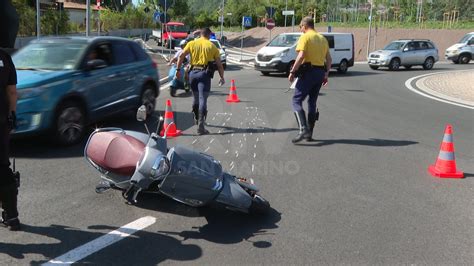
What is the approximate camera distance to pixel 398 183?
5.91 metres

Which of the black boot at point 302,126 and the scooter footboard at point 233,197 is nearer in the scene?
the scooter footboard at point 233,197

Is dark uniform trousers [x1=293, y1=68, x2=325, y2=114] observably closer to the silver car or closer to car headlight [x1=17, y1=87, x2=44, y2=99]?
car headlight [x1=17, y1=87, x2=44, y2=99]

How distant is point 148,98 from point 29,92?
132 inches

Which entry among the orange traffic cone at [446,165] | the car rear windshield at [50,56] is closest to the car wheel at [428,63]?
the orange traffic cone at [446,165]

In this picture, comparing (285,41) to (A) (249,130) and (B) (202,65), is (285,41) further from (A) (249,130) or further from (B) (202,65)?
(B) (202,65)

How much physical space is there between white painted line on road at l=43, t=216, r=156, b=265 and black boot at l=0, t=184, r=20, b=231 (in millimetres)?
680

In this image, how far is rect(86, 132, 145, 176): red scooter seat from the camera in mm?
4406

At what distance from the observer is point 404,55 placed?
2727cm

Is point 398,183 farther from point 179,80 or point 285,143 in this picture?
point 179,80

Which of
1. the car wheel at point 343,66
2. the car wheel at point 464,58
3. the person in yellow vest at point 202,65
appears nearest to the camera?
the person in yellow vest at point 202,65

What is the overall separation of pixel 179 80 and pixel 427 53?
19.7m

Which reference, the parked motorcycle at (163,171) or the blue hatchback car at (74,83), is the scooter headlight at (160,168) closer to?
the parked motorcycle at (163,171)

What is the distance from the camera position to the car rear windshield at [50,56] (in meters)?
7.61

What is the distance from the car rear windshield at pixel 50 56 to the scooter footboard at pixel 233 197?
425 cm
